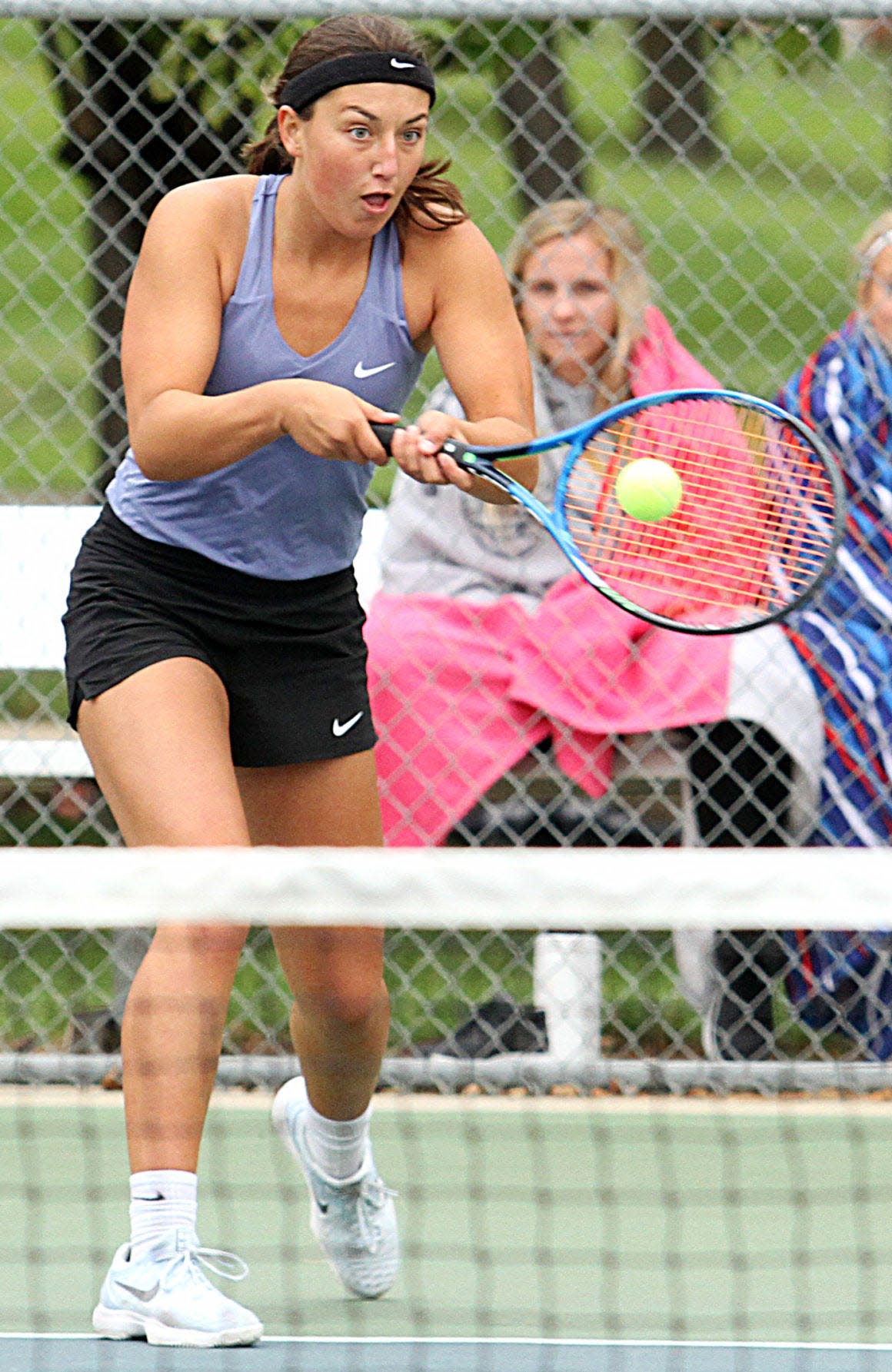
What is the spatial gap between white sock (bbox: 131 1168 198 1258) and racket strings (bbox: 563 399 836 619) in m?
1.24

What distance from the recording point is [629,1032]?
14.1 feet

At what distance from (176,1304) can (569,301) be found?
92.0 inches

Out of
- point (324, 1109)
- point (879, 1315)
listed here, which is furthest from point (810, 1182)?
point (324, 1109)

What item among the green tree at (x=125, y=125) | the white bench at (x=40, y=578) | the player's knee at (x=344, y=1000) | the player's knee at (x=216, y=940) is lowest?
the player's knee at (x=344, y=1000)

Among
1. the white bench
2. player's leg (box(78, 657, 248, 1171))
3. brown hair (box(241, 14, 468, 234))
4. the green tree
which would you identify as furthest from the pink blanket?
player's leg (box(78, 657, 248, 1171))

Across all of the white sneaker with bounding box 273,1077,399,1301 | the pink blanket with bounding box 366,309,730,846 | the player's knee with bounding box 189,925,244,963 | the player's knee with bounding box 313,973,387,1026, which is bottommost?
the white sneaker with bounding box 273,1077,399,1301

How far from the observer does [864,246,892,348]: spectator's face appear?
4.09 metres

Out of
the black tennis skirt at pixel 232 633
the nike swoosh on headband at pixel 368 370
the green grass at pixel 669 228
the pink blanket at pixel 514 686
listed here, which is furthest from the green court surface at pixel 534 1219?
the green grass at pixel 669 228

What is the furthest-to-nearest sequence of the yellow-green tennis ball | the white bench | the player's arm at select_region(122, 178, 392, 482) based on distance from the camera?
the white bench
the yellow-green tennis ball
the player's arm at select_region(122, 178, 392, 482)

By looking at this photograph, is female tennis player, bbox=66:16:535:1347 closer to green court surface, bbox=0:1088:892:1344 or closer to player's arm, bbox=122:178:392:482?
player's arm, bbox=122:178:392:482

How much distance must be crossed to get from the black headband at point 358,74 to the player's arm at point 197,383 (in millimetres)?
173

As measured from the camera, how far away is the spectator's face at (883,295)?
409 cm

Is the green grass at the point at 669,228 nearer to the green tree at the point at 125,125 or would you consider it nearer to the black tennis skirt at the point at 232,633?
the green tree at the point at 125,125

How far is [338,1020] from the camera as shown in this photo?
2.77 metres
